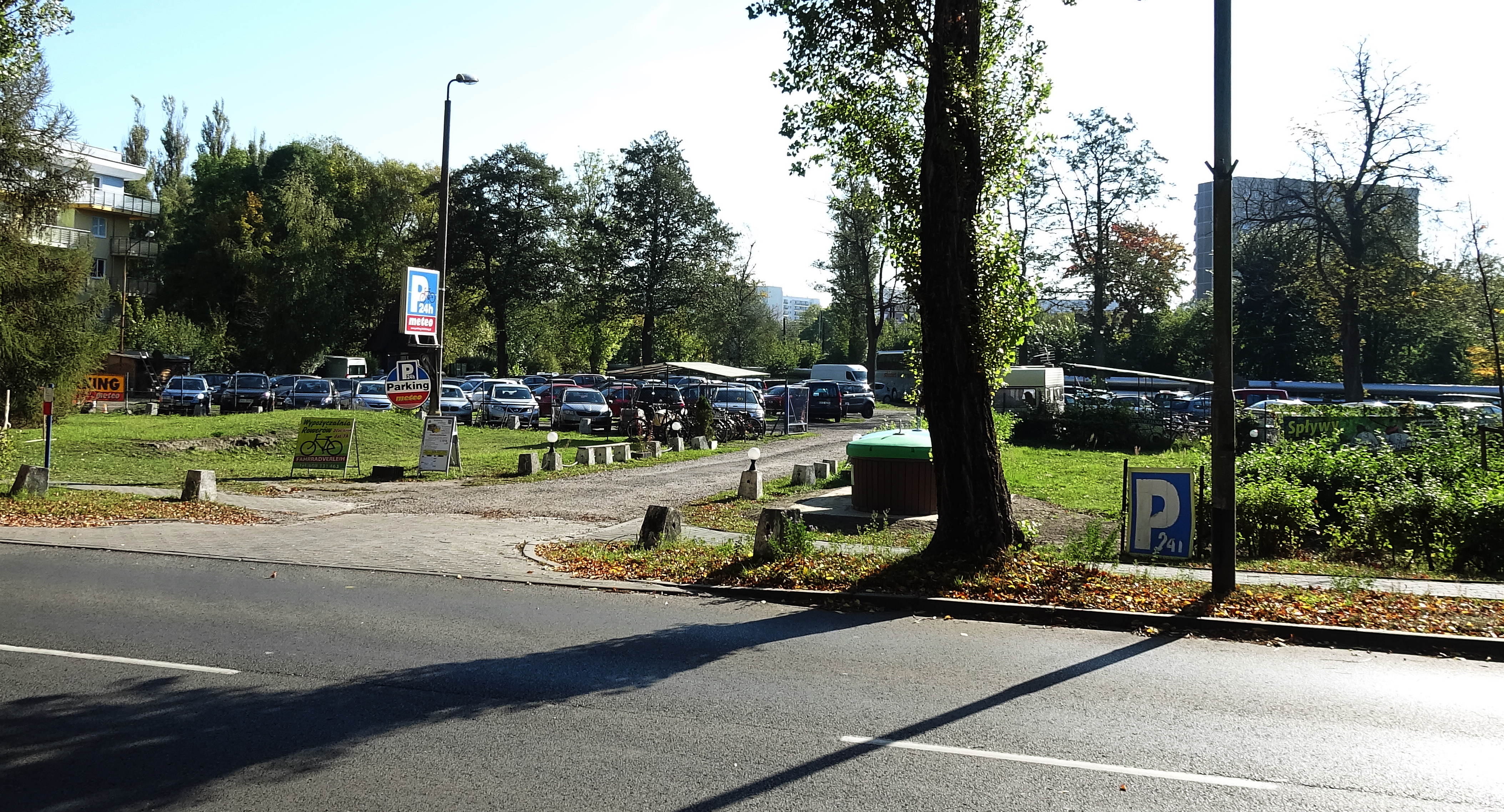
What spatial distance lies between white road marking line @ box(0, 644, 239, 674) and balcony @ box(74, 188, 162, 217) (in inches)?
2535

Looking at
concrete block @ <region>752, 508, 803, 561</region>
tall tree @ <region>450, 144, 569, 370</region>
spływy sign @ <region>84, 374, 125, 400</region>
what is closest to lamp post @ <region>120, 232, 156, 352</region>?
tall tree @ <region>450, 144, 569, 370</region>

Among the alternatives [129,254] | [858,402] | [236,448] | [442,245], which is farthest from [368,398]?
[129,254]

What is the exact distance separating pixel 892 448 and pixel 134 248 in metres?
66.5

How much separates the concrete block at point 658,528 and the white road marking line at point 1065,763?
282 inches

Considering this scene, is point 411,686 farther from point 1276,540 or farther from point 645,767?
point 1276,540

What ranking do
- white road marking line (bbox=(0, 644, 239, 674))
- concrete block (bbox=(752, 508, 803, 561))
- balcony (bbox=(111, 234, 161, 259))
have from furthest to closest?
balcony (bbox=(111, 234, 161, 259)) → concrete block (bbox=(752, 508, 803, 561)) → white road marking line (bbox=(0, 644, 239, 674))

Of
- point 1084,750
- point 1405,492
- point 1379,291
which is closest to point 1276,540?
point 1405,492

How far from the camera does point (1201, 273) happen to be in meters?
151

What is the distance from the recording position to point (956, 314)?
10.4 metres

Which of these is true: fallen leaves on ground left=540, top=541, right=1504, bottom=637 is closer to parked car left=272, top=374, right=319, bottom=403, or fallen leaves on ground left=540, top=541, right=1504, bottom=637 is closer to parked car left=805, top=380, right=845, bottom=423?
parked car left=805, top=380, right=845, bottom=423

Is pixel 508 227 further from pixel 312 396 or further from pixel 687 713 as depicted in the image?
pixel 687 713

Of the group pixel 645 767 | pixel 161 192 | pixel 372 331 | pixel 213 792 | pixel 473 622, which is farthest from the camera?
pixel 161 192

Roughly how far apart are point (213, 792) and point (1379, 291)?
4642cm

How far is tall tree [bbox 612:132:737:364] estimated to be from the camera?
6291cm
